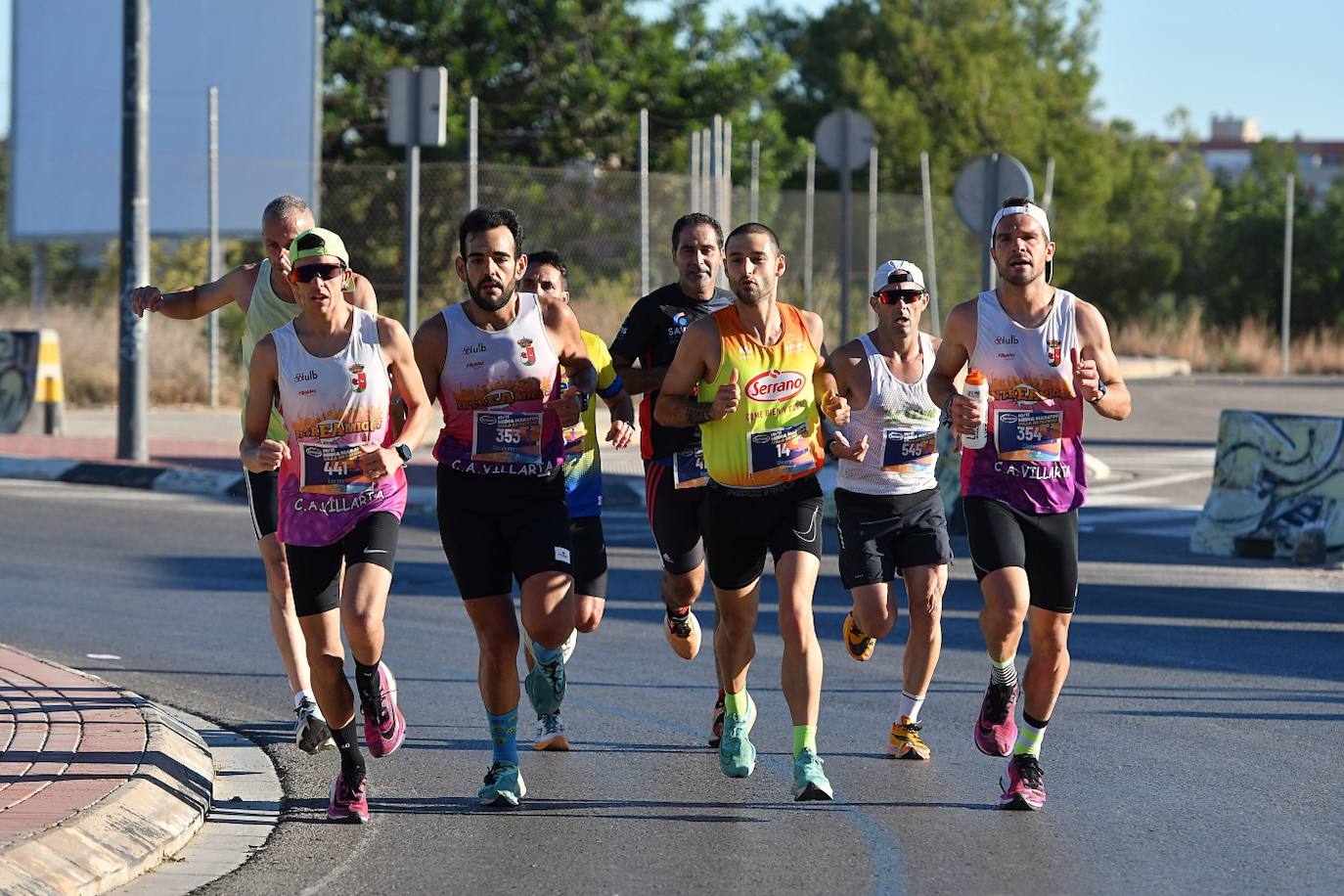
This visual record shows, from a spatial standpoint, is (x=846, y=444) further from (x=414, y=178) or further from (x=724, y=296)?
Answer: (x=414, y=178)

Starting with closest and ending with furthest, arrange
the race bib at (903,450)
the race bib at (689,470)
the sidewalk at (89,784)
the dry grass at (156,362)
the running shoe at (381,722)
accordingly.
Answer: the sidewalk at (89,784) → the running shoe at (381,722) → the race bib at (903,450) → the race bib at (689,470) → the dry grass at (156,362)

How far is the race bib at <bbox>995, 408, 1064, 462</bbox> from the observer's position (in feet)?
21.7

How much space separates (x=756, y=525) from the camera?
686 cm

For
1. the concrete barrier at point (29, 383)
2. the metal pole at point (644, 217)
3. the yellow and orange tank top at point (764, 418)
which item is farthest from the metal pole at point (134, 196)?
the yellow and orange tank top at point (764, 418)

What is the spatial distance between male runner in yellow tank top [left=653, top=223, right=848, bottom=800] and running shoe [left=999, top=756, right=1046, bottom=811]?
61 cm

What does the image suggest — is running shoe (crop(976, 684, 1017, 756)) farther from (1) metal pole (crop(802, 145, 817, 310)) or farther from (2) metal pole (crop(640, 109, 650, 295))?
(1) metal pole (crop(802, 145, 817, 310))

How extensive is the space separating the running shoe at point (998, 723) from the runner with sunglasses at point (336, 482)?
203cm

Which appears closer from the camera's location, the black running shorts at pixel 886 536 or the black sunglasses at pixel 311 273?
the black sunglasses at pixel 311 273

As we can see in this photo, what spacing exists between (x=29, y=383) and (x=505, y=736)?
566 inches

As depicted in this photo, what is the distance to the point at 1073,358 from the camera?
663 centimetres

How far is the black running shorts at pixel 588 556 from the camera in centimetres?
762

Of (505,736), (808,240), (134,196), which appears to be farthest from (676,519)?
(808,240)

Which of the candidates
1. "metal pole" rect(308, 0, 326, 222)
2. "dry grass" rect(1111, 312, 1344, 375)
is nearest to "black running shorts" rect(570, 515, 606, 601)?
"metal pole" rect(308, 0, 326, 222)

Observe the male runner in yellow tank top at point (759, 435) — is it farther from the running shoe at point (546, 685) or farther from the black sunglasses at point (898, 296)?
the running shoe at point (546, 685)
